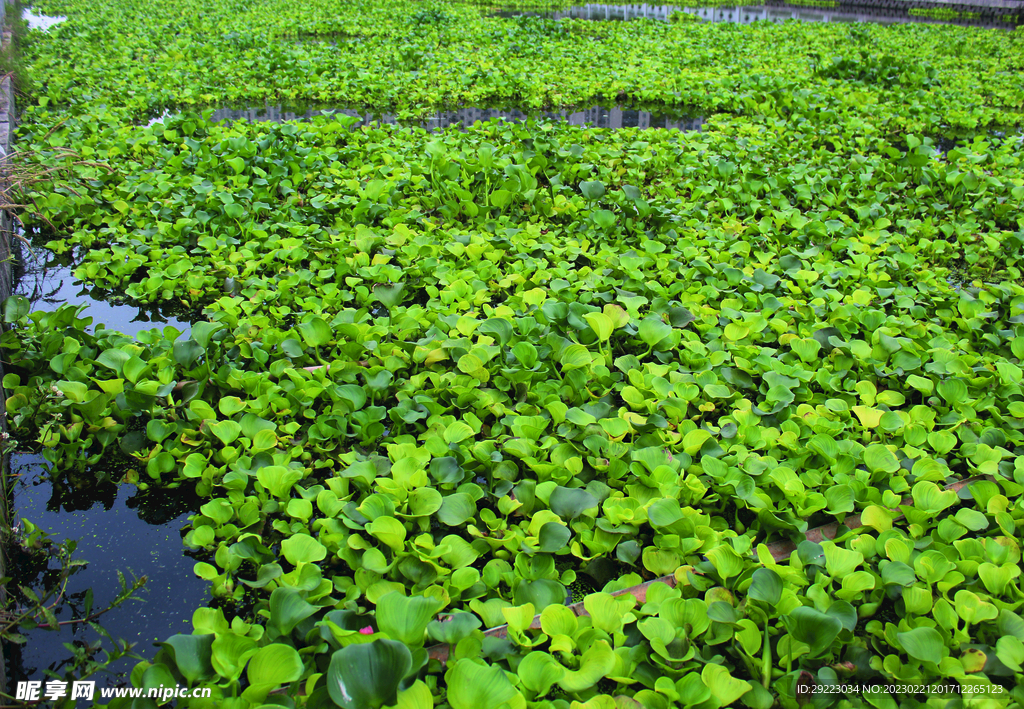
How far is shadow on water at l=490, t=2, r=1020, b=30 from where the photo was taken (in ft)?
38.7

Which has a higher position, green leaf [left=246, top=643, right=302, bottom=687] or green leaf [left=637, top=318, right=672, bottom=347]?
green leaf [left=637, top=318, right=672, bottom=347]

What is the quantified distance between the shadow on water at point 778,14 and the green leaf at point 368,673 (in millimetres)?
11866

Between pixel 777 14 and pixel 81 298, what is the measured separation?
14.3 m

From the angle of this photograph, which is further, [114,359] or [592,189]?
[592,189]

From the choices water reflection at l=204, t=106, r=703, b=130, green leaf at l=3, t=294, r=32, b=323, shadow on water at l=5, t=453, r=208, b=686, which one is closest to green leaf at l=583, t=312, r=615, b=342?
shadow on water at l=5, t=453, r=208, b=686

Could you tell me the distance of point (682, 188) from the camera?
4020mm

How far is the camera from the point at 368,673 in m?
1.22

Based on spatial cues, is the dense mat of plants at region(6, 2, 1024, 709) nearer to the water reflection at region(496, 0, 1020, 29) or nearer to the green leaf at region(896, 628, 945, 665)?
the green leaf at region(896, 628, 945, 665)

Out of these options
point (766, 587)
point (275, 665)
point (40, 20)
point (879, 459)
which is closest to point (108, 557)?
point (275, 665)

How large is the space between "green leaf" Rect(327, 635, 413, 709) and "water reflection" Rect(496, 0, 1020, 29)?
11904 mm

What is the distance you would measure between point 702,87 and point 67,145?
17.3 feet

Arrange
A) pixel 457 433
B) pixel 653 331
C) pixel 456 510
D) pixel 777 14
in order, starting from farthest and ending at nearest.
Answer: pixel 777 14 → pixel 653 331 → pixel 457 433 → pixel 456 510

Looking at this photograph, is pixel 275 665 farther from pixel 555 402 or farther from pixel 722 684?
pixel 555 402

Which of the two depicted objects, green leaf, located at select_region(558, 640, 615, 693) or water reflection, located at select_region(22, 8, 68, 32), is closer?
green leaf, located at select_region(558, 640, 615, 693)
